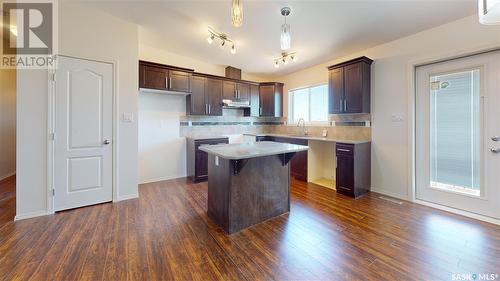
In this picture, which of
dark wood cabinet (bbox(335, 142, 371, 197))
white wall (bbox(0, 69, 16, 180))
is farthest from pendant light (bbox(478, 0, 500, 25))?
white wall (bbox(0, 69, 16, 180))

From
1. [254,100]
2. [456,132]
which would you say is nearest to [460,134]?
[456,132]

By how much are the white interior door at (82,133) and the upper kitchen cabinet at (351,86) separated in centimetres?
385

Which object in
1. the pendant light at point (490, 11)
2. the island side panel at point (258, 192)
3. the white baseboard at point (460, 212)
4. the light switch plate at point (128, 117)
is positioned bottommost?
the white baseboard at point (460, 212)

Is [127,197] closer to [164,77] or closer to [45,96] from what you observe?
[45,96]

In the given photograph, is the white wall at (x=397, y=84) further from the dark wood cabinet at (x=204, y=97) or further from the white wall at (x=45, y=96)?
the white wall at (x=45, y=96)

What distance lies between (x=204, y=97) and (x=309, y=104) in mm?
2557

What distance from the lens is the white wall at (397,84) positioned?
9.30 feet

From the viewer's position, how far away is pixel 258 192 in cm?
261

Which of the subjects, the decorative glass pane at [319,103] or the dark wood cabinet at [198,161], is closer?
the dark wood cabinet at [198,161]

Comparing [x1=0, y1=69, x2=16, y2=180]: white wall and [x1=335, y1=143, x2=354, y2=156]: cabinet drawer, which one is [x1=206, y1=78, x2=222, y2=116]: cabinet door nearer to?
[x1=335, y1=143, x2=354, y2=156]: cabinet drawer

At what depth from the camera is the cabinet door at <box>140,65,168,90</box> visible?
12.9ft

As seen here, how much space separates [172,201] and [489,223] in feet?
13.9

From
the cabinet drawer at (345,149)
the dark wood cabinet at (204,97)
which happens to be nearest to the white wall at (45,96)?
the dark wood cabinet at (204,97)

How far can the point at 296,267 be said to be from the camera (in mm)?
1808
